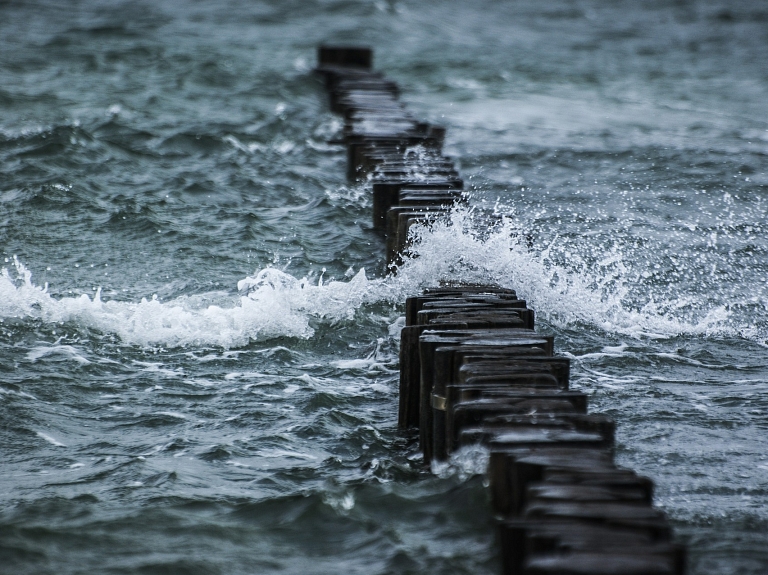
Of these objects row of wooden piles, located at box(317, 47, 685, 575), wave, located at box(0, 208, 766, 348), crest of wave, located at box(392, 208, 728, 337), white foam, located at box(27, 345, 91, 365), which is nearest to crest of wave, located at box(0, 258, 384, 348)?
wave, located at box(0, 208, 766, 348)

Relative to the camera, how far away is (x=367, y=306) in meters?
8.16

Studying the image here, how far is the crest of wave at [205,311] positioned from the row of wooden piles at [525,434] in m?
1.56

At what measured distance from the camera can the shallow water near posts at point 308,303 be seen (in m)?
4.98

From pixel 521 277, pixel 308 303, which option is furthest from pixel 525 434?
pixel 308 303

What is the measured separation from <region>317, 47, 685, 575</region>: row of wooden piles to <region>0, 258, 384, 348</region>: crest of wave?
5.13ft

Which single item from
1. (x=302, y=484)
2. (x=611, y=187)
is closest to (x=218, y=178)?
(x=611, y=187)

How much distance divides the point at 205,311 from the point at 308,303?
77cm

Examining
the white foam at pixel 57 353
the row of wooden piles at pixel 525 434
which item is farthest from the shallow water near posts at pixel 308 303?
the row of wooden piles at pixel 525 434

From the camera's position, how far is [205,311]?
310 inches

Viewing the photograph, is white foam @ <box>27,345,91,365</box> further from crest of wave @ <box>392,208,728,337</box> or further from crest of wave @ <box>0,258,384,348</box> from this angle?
crest of wave @ <box>392,208,728,337</box>

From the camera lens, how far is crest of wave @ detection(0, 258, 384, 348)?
755cm

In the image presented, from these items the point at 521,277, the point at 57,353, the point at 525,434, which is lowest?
the point at 57,353

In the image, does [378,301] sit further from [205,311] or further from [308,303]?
[205,311]

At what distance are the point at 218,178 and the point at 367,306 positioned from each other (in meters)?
4.58
